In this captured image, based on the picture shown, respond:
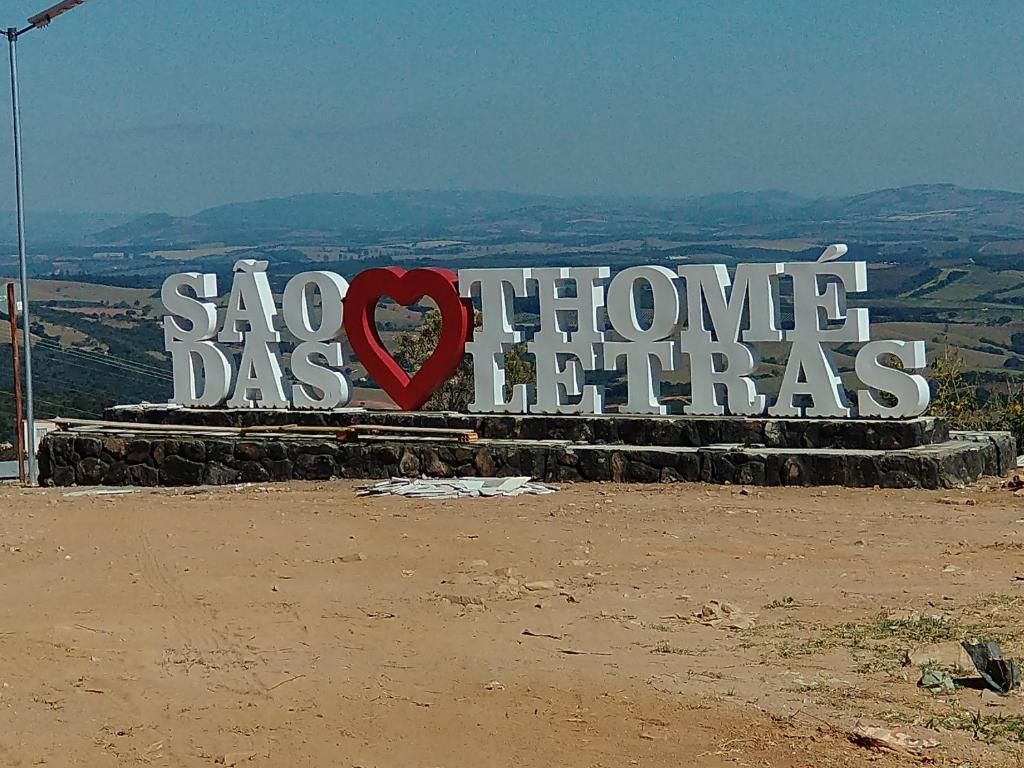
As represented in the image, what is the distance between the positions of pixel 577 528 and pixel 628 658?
4857mm

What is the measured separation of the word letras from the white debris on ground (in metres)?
2.11

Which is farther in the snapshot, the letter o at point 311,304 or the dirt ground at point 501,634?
the letter o at point 311,304

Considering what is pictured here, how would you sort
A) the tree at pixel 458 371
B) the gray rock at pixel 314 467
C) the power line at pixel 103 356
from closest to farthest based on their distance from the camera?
the gray rock at pixel 314 467, the tree at pixel 458 371, the power line at pixel 103 356

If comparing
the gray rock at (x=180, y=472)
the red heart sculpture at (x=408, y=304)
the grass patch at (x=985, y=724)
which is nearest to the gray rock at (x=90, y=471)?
the gray rock at (x=180, y=472)

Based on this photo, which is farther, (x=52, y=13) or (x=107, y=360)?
(x=107, y=360)

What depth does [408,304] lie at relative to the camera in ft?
64.3

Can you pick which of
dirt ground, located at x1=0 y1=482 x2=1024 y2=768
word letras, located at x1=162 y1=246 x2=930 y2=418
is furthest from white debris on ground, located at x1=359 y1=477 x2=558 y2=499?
word letras, located at x1=162 y1=246 x2=930 y2=418

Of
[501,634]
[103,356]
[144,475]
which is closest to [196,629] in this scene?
[501,634]

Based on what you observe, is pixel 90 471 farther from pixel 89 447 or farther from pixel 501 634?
pixel 501 634

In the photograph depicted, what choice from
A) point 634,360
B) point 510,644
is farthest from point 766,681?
point 634,360

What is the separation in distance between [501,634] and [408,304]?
11.3 m

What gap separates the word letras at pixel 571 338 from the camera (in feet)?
56.4

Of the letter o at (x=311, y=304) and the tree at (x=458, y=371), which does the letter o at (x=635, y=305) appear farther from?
the tree at (x=458, y=371)

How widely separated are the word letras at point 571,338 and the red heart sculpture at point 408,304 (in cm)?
2
